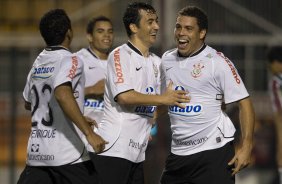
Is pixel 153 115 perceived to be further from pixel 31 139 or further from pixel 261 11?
pixel 261 11

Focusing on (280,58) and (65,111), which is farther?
(280,58)

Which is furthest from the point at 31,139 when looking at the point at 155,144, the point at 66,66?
the point at 155,144

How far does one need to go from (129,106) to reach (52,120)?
61 centimetres

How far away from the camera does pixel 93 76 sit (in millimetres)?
8422

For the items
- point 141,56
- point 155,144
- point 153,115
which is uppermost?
point 141,56

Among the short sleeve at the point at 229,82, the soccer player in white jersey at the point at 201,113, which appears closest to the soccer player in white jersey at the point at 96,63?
the soccer player in white jersey at the point at 201,113

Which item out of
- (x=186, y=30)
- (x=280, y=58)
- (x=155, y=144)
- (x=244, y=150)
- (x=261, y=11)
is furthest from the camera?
(x=261, y=11)

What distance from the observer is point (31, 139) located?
7141mm

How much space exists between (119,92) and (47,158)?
79 cm

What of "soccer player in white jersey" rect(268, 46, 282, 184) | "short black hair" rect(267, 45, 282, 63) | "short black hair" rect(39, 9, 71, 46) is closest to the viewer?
"short black hair" rect(39, 9, 71, 46)

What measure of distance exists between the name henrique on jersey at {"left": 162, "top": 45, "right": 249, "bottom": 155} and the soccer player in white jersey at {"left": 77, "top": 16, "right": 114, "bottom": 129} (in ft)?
4.72

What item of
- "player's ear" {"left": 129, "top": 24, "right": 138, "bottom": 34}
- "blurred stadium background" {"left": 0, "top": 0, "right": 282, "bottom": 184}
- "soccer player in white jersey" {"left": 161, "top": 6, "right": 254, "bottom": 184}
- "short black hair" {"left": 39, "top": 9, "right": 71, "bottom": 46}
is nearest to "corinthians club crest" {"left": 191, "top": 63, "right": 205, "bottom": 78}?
"soccer player in white jersey" {"left": 161, "top": 6, "right": 254, "bottom": 184}

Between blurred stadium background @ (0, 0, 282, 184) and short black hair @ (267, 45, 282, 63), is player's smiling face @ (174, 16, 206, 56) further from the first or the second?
blurred stadium background @ (0, 0, 282, 184)

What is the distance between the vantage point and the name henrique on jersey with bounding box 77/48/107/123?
820 centimetres
